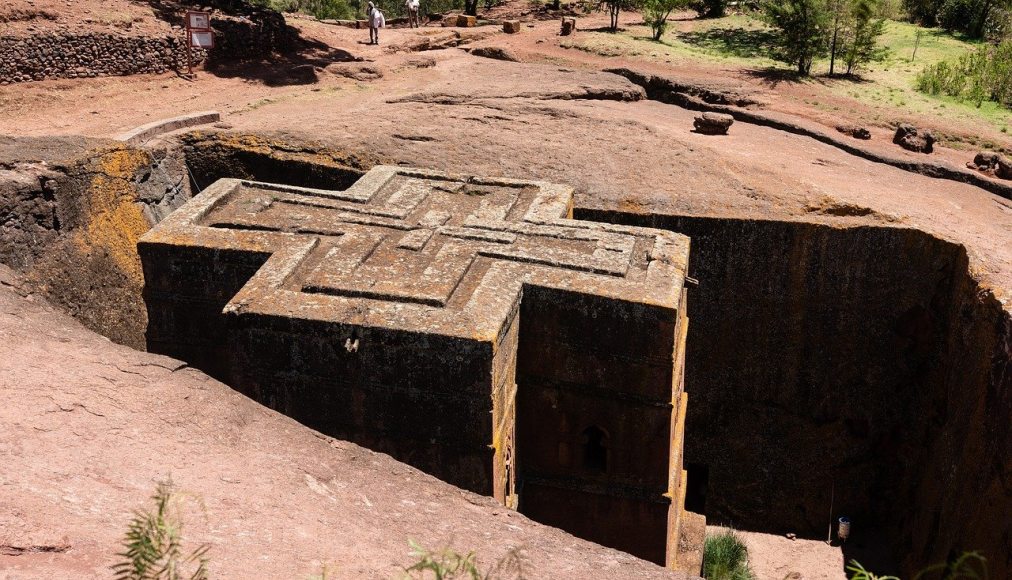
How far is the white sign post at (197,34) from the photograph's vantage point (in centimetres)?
1471

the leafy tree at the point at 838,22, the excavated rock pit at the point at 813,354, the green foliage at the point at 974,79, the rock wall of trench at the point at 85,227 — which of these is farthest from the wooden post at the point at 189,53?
the green foliage at the point at 974,79

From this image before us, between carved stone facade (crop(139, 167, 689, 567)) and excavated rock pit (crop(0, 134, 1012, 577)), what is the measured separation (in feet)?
7.25

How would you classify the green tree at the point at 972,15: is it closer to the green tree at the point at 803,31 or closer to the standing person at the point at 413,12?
the green tree at the point at 803,31

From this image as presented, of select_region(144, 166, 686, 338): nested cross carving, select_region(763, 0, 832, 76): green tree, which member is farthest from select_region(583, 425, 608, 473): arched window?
select_region(763, 0, 832, 76): green tree

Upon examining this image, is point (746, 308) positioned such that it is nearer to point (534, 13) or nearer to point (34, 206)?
point (34, 206)

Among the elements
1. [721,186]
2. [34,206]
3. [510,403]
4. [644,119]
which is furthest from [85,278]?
[644,119]

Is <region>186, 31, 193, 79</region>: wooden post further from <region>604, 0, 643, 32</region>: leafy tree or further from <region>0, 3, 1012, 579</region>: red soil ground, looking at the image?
<region>604, 0, 643, 32</region>: leafy tree

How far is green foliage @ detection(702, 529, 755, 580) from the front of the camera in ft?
29.5

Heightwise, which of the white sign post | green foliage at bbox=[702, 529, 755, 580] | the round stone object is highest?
the white sign post

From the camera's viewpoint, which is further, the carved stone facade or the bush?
the bush

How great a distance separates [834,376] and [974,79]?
10.8 metres

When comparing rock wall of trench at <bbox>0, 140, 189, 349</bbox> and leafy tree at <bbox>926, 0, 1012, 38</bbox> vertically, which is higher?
leafy tree at <bbox>926, 0, 1012, 38</bbox>

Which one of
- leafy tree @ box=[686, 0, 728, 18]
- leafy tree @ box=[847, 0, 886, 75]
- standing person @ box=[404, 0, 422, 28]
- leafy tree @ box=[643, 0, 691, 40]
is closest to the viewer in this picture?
leafy tree @ box=[847, 0, 886, 75]

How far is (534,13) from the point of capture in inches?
986
